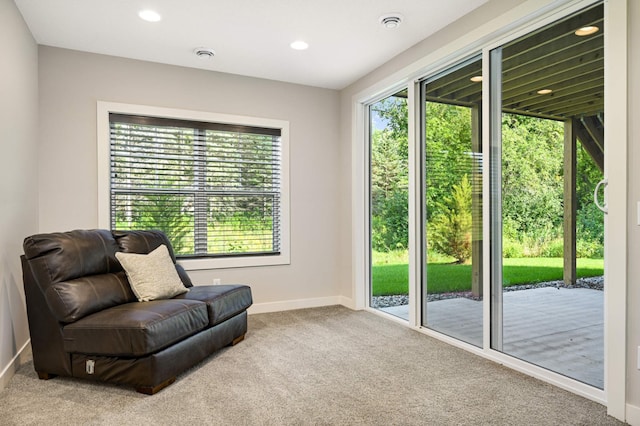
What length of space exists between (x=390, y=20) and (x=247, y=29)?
1142 mm

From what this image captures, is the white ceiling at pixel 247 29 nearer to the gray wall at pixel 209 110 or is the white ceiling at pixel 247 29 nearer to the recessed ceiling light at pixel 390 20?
the recessed ceiling light at pixel 390 20

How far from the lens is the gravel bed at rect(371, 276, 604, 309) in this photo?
95.0 inches

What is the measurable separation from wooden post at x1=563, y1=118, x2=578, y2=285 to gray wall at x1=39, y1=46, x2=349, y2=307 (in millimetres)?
2679

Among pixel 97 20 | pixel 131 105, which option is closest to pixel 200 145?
pixel 131 105

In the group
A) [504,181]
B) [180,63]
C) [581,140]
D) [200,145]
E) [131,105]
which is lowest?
[504,181]

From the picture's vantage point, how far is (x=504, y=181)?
2.99m

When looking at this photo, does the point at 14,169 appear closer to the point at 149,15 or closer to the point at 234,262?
the point at 149,15

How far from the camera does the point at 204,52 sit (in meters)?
3.84

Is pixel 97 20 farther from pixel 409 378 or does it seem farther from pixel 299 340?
pixel 409 378

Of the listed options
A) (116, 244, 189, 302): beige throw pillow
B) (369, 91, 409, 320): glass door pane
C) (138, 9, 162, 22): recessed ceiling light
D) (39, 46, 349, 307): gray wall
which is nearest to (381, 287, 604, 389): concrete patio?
(369, 91, 409, 320): glass door pane

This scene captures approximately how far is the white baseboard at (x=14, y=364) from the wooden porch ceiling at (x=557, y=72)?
147 inches

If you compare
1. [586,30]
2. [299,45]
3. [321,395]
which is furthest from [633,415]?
[299,45]

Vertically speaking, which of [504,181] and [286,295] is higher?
[504,181]

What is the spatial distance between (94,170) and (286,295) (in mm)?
2320
